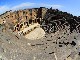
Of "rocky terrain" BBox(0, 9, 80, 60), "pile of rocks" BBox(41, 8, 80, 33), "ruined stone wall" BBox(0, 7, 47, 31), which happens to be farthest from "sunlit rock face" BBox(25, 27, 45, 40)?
"rocky terrain" BBox(0, 9, 80, 60)

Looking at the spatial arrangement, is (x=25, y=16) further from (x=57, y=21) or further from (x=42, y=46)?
(x=42, y=46)

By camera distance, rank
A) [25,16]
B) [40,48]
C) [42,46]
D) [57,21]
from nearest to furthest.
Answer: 1. [40,48]
2. [42,46]
3. [57,21]
4. [25,16]

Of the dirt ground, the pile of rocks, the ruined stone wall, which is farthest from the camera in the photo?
the ruined stone wall

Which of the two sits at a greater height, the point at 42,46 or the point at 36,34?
the point at 36,34

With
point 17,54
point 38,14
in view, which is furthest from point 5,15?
point 17,54

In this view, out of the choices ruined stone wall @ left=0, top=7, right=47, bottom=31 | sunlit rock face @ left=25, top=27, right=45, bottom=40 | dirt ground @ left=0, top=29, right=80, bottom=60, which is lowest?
dirt ground @ left=0, top=29, right=80, bottom=60

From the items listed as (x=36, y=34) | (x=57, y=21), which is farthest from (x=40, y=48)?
(x=57, y=21)

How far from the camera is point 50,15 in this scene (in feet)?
151

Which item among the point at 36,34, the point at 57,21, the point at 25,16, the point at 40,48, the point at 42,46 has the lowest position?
the point at 40,48

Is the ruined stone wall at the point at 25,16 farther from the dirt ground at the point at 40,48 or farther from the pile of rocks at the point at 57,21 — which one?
the dirt ground at the point at 40,48

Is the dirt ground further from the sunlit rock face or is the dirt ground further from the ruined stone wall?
the ruined stone wall

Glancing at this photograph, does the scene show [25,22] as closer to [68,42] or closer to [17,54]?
[68,42]

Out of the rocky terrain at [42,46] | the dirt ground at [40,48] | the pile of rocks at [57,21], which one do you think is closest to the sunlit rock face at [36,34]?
the pile of rocks at [57,21]

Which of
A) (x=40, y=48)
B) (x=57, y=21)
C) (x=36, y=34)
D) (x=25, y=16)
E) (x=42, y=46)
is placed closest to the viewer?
(x=40, y=48)
